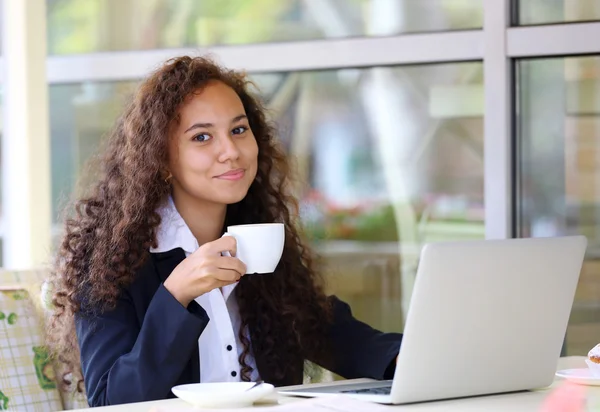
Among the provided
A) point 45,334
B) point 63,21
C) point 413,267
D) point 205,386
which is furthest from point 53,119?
point 205,386

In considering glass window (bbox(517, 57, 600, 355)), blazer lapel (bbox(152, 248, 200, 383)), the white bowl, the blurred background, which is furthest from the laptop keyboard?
glass window (bbox(517, 57, 600, 355))

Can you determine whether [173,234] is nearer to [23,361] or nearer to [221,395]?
[23,361]

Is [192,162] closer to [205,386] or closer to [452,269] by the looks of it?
[205,386]

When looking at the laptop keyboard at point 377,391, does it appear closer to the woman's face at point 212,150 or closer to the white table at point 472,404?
the white table at point 472,404

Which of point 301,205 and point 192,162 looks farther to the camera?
point 301,205

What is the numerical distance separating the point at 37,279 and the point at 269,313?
562 millimetres

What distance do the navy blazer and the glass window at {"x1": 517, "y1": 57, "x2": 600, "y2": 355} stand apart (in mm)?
973

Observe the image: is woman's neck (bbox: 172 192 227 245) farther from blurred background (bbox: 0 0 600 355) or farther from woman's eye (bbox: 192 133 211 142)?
blurred background (bbox: 0 0 600 355)

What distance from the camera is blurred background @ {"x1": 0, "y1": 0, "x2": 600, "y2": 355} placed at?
2809 mm

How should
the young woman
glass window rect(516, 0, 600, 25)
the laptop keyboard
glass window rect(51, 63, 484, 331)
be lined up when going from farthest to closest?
1. glass window rect(51, 63, 484, 331)
2. glass window rect(516, 0, 600, 25)
3. the young woman
4. the laptop keyboard

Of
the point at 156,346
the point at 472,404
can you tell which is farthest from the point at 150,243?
the point at 472,404

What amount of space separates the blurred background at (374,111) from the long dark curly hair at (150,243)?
0.49 meters

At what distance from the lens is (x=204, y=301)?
195 cm

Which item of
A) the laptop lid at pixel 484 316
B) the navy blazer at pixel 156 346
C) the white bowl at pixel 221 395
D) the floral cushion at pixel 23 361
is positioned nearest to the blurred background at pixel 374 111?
the floral cushion at pixel 23 361
